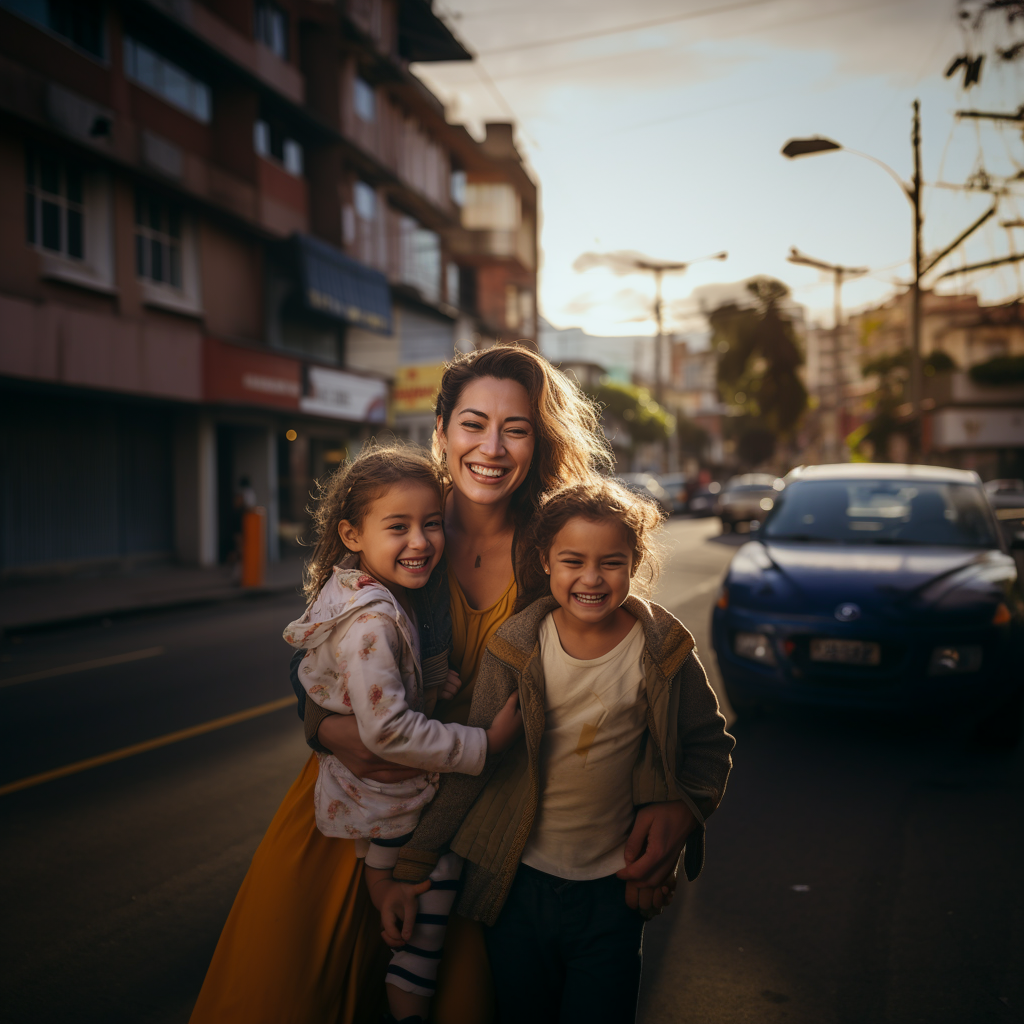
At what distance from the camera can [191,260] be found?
1745cm

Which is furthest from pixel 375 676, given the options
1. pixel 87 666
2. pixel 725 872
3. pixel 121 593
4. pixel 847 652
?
pixel 121 593

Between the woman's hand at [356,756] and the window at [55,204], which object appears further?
the window at [55,204]

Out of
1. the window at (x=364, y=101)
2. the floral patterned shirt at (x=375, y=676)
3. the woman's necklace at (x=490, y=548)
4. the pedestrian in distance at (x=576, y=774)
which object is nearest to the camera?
the floral patterned shirt at (x=375, y=676)

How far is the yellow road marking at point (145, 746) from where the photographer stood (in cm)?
500

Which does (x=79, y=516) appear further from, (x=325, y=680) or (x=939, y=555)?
(x=325, y=680)

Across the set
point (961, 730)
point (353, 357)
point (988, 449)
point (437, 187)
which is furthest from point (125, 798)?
point (988, 449)

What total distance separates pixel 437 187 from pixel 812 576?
26055 mm

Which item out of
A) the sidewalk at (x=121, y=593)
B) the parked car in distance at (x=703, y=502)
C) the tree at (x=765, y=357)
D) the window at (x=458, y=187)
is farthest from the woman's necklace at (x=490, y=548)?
the tree at (x=765, y=357)

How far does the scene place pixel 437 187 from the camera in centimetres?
2900

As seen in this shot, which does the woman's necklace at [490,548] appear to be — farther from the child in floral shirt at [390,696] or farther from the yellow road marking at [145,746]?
the yellow road marking at [145,746]

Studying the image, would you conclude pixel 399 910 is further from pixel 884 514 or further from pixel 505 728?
pixel 884 514

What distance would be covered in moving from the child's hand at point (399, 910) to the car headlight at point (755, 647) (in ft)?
13.3

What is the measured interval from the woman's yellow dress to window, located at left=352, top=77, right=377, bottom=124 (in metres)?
23.9

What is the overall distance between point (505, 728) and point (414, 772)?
199 millimetres
